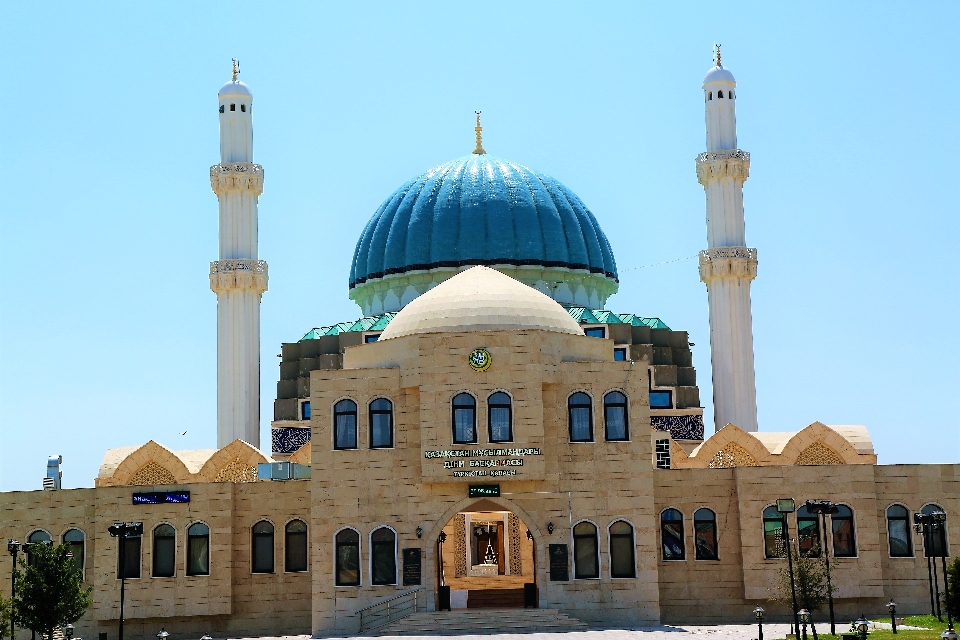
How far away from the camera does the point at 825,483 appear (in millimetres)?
33531

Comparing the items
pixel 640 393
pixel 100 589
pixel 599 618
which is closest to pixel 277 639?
pixel 100 589

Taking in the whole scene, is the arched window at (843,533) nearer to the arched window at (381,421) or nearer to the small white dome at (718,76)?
the arched window at (381,421)

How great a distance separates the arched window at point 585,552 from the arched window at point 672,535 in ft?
7.62

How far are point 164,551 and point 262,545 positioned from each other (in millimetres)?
2392

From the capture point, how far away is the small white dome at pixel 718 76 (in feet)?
158

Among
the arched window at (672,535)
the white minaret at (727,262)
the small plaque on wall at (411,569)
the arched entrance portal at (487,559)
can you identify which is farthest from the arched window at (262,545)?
the white minaret at (727,262)

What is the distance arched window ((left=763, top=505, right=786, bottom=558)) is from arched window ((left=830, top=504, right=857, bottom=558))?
4.30 feet

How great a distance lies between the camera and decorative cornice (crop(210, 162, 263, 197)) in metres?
47.6

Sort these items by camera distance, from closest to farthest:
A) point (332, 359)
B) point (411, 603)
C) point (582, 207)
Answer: point (411, 603) → point (332, 359) → point (582, 207)

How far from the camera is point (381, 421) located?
32.6 metres

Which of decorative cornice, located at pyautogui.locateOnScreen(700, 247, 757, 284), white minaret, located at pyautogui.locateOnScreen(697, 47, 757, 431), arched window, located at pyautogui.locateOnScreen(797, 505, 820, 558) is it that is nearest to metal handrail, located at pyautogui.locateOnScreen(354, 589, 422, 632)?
arched window, located at pyautogui.locateOnScreen(797, 505, 820, 558)

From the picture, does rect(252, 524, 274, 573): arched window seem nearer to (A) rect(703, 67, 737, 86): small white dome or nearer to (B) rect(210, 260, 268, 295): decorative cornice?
(B) rect(210, 260, 268, 295): decorative cornice

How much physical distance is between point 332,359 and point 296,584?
42.0 ft

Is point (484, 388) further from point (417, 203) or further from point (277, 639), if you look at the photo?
point (417, 203)
